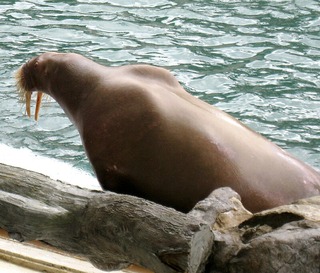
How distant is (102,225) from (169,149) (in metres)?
0.76

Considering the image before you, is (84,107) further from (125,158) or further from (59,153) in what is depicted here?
(59,153)

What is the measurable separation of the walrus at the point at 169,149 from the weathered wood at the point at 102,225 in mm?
530

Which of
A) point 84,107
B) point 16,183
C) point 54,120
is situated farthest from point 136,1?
point 16,183

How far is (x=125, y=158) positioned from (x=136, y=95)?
240 millimetres

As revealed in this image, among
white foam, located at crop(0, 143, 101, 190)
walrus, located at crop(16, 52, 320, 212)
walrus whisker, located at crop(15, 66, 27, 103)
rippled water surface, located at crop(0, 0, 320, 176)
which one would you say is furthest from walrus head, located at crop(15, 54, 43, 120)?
rippled water surface, located at crop(0, 0, 320, 176)

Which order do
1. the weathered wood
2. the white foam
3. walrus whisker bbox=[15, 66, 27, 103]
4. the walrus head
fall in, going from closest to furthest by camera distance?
the weathered wood
the walrus head
walrus whisker bbox=[15, 66, 27, 103]
the white foam

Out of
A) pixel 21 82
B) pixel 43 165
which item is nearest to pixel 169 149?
pixel 21 82

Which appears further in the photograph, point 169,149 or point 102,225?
point 169,149

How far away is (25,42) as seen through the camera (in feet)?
24.3

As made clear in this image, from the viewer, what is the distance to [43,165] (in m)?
5.29

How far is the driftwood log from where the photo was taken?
238cm

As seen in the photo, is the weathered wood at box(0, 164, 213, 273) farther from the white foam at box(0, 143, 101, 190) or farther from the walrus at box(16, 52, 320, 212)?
the white foam at box(0, 143, 101, 190)

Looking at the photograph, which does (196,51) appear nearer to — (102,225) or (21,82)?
(21,82)

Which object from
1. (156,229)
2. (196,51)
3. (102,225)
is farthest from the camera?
(196,51)
